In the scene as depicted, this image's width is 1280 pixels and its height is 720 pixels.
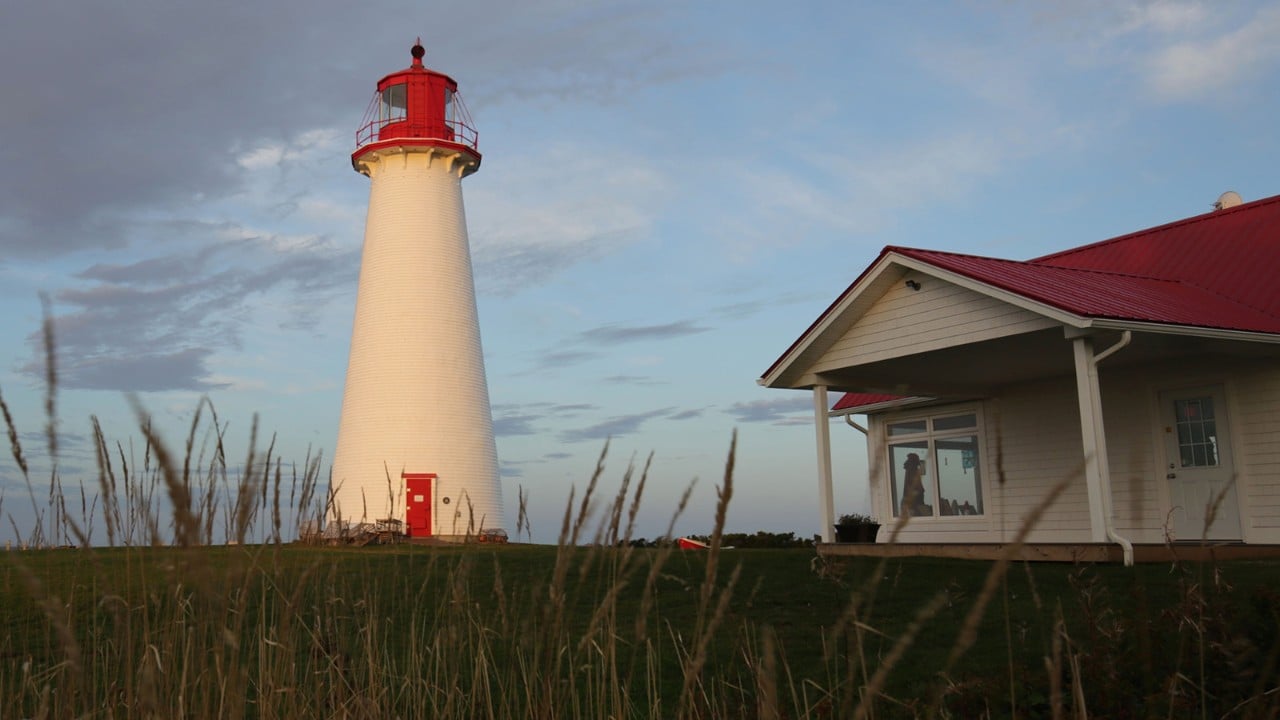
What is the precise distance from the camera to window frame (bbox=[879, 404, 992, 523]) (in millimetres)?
14711

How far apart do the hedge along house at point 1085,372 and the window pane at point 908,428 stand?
90 mm

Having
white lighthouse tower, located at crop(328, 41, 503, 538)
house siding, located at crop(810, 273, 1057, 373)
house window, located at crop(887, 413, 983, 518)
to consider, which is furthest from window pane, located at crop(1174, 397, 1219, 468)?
white lighthouse tower, located at crop(328, 41, 503, 538)

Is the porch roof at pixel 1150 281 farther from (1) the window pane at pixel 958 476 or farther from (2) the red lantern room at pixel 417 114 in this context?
(2) the red lantern room at pixel 417 114

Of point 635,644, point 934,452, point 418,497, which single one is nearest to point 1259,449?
point 934,452

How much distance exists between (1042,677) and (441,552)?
767 centimetres

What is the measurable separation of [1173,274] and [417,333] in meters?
13.0

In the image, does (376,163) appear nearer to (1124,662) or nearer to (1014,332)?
(1014,332)

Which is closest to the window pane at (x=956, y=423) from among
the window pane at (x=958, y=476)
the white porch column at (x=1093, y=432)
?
the window pane at (x=958, y=476)

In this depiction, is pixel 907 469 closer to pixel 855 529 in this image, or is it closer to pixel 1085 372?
pixel 855 529

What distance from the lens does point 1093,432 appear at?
1003 centimetres

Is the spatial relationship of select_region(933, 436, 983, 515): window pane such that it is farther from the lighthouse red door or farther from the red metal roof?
the lighthouse red door

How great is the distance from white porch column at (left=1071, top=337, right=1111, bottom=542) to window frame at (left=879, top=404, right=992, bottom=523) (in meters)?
4.05

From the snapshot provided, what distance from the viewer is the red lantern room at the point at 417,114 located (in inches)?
828

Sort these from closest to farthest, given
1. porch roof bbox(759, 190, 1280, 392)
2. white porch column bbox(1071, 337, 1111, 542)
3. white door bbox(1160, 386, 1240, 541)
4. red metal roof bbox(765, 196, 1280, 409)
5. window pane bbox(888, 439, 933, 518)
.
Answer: white porch column bbox(1071, 337, 1111, 542), porch roof bbox(759, 190, 1280, 392), red metal roof bbox(765, 196, 1280, 409), white door bbox(1160, 386, 1240, 541), window pane bbox(888, 439, 933, 518)
